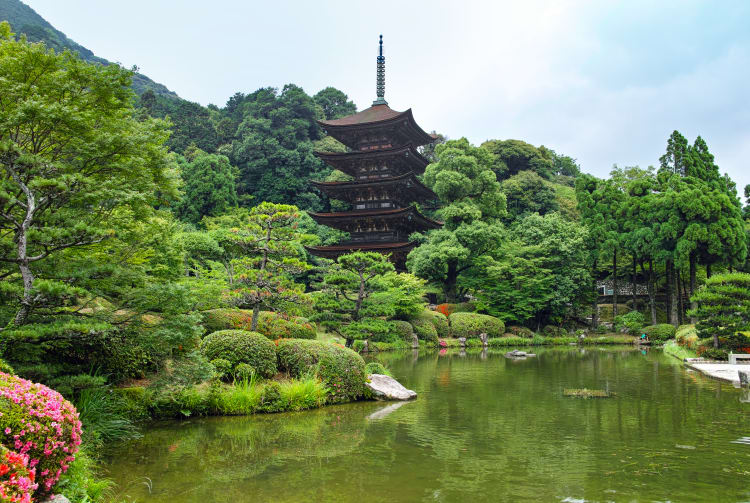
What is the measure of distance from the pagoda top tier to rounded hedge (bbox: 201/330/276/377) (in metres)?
25.1

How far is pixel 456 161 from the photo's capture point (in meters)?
33.2

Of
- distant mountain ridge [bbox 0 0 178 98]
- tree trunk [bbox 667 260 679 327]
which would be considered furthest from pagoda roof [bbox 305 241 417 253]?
distant mountain ridge [bbox 0 0 178 98]

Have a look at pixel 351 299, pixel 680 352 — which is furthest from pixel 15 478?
pixel 680 352

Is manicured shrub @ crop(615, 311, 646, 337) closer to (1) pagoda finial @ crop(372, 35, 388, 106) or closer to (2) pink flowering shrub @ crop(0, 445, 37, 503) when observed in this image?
(1) pagoda finial @ crop(372, 35, 388, 106)

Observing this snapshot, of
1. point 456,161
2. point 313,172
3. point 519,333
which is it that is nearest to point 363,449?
point 519,333

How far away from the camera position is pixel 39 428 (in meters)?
3.54

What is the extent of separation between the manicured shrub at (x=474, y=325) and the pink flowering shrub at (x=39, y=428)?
78.7ft

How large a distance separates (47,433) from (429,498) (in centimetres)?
320

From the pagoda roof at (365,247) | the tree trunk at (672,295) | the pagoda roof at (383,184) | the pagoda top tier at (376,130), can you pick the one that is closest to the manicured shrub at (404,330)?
the pagoda roof at (365,247)

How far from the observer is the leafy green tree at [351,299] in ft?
59.7

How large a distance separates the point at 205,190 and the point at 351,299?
851 inches

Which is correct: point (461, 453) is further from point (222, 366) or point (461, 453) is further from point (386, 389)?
point (222, 366)

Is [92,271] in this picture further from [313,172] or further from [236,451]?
[313,172]

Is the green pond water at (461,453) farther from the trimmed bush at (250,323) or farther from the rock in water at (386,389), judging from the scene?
the trimmed bush at (250,323)
